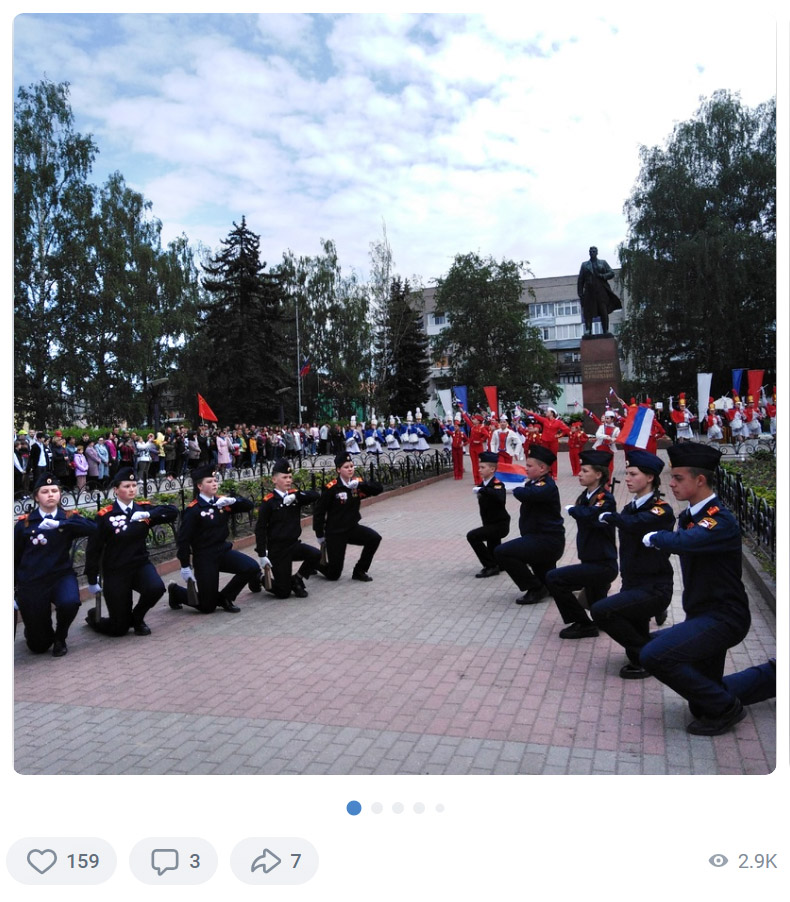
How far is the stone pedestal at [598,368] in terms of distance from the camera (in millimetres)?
26125

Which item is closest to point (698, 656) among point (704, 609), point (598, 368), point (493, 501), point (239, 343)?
point (704, 609)

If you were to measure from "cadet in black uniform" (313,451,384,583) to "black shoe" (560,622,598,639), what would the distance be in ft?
10.5

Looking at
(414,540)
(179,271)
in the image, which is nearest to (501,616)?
(414,540)

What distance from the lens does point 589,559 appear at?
19.2 ft

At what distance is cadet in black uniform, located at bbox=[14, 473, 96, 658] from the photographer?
19.3 feet

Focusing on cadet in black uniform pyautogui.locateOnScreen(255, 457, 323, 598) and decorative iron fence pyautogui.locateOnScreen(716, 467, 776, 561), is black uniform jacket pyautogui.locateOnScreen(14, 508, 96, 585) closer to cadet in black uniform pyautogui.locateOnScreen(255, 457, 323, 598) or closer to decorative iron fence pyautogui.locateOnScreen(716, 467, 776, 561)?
cadet in black uniform pyautogui.locateOnScreen(255, 457, 323, 598)

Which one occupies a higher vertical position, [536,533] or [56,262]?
[56,262]

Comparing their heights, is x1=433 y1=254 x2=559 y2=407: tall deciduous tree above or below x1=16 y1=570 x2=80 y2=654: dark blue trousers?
above

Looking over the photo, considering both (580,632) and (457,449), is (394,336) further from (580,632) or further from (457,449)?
(580,632)

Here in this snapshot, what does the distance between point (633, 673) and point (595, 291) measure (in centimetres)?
2464

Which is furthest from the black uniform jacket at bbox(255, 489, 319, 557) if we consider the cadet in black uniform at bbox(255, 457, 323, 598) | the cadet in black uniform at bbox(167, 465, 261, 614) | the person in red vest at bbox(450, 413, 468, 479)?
the person in red vest at bbox(450, 413, 468, 479)

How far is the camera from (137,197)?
31.8m

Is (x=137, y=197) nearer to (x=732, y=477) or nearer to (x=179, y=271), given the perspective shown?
(x=179, y=271)

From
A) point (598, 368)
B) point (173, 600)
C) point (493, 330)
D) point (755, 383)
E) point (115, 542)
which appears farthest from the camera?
point (493, 330)
